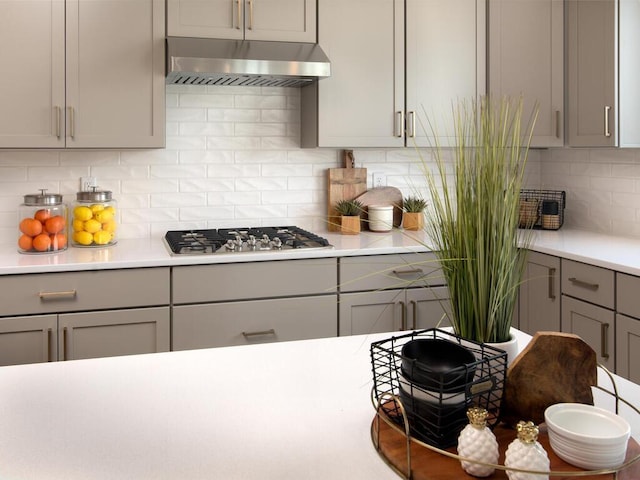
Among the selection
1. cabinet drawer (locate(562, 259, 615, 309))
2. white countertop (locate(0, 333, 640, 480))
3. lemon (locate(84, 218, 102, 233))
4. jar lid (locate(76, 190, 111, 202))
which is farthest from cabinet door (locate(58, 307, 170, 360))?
cabinet drawer (locate(562, 259, 615, 309))

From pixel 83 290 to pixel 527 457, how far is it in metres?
2.32

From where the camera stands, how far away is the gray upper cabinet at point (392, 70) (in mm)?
3451

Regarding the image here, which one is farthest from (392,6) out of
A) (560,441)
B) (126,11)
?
(560,441)

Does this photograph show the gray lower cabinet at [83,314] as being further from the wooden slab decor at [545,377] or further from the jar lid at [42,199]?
the wooden slab decor at [545,377]

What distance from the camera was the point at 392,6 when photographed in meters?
3.51

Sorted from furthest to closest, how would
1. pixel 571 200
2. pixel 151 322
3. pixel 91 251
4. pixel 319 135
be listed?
pixel 571 200 < pixel 319 135 < pixel 91 251 < pixel 151 322

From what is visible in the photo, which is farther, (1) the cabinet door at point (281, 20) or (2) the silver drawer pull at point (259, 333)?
(1) the cabinet door at point (281, 20)

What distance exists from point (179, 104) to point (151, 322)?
1257 mm

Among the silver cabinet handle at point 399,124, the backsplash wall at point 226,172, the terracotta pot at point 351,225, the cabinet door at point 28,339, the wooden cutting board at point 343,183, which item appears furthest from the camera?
the wooden cutting board at point 343,183

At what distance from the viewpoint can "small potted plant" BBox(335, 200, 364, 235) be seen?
365cm

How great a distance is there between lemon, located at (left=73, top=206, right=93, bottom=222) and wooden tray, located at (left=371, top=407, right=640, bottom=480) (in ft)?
8.13

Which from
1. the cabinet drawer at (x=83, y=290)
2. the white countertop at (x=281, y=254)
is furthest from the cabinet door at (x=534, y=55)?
the cabinet drawer at (x=83, y=290)

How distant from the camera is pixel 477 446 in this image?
0.95 metres

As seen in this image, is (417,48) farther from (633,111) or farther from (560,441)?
(560,441)
